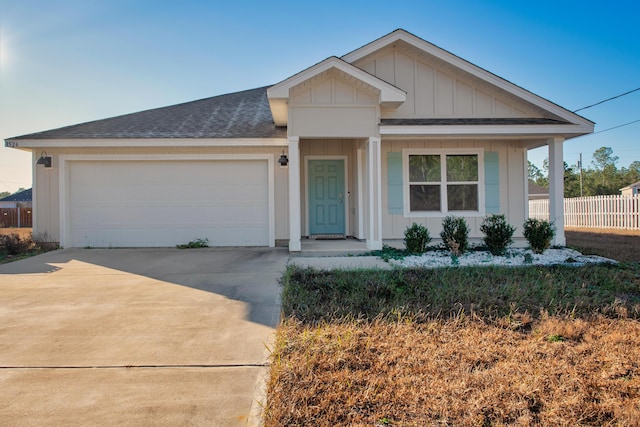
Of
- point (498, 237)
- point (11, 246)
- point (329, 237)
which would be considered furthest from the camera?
point (329, 237)

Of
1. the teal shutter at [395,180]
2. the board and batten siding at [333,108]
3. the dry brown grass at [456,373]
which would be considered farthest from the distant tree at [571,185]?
the dry brown grass at [456,373]

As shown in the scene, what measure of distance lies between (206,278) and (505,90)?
822 centimetres

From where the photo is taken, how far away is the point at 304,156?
10.5 meters

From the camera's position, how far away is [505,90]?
912 cm

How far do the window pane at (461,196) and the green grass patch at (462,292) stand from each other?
11.9 ft

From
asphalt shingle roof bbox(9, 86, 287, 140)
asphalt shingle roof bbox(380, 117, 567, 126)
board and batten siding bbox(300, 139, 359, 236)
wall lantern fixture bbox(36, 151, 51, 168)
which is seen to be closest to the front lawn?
asphalt shingle roof bbox(380, 117, 567, 126)

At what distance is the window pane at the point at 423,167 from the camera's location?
987cm

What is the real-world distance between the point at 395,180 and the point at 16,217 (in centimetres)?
2653

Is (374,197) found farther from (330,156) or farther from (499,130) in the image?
(499,130)

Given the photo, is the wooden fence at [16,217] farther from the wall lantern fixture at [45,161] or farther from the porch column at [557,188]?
the porch column at [557,188]

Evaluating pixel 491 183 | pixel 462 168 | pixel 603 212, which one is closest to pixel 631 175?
pixel 603 212

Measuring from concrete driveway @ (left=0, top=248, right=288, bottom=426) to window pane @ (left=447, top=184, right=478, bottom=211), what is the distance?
554 centimetres

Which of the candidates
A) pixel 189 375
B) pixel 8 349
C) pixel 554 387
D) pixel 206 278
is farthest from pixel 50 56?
pixel 554 387

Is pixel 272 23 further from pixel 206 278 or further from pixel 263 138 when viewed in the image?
pixel 206 278
